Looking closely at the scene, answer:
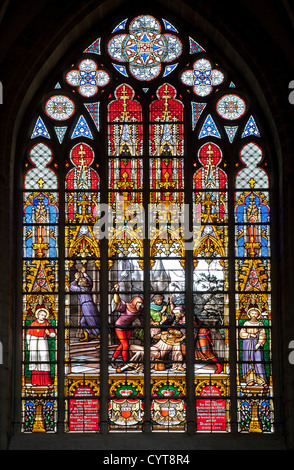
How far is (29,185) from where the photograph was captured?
22766mm

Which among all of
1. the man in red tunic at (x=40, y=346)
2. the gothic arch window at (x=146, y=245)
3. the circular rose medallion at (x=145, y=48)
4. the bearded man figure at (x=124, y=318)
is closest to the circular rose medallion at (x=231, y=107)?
the gothic arch window at (x=146, y=245)

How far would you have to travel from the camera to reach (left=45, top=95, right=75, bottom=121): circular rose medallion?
23188mm

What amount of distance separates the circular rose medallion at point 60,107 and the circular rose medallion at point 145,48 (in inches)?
51.0

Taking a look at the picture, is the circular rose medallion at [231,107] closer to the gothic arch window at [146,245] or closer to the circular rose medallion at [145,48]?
the gothic arch window at [146,245]

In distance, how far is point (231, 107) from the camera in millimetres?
23203

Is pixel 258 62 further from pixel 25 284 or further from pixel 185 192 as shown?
pixel 25 284

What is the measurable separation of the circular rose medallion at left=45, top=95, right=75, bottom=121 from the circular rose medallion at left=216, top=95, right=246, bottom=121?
251cm

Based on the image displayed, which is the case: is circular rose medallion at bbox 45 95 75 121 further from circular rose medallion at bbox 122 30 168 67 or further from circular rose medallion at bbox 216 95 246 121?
circular rose medallion at bbox 216 95 246 121

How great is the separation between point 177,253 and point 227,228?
928 millimetres

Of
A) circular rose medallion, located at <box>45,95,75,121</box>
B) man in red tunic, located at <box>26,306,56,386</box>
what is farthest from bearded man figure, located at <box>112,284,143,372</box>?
circular rose medallion, located at <box>45,95,75,121</box>

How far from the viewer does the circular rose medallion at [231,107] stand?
23172mm

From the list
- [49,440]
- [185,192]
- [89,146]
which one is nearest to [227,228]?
[185,192]
